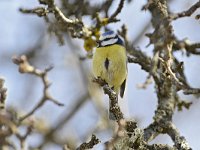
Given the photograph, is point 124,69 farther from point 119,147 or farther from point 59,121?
point 59,121

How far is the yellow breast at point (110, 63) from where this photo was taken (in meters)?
3.97

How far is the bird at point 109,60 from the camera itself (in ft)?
13.0

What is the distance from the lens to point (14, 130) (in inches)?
103

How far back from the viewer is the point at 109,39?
13.5ft

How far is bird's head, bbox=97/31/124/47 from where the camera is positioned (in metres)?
4.00

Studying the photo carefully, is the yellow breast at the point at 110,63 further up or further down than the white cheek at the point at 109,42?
further down

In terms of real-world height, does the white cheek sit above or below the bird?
above

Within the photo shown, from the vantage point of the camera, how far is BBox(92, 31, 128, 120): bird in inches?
157

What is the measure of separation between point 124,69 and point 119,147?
1221 millimetres

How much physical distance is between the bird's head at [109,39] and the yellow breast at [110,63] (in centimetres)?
4

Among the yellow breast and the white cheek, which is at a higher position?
the white cheek

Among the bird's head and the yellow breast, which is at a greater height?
the bird's head

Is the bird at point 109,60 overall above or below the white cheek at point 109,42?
below

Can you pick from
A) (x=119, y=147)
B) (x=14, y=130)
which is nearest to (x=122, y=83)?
(x=119, y=147)
